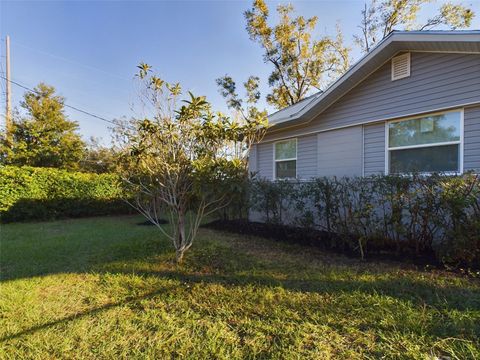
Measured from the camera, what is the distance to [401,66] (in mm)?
5934

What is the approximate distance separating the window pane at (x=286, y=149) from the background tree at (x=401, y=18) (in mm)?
12749

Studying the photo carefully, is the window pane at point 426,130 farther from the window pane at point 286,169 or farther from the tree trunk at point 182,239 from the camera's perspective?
the tree trunk at point 182,239

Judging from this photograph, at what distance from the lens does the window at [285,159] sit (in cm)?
860

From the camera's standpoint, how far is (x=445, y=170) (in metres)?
5.26

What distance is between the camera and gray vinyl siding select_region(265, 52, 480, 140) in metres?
5.00

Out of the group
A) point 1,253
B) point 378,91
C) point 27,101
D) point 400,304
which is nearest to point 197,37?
point 378,91

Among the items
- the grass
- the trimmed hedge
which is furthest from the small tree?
the trimmed hedge

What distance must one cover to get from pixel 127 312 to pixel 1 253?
4534 mm

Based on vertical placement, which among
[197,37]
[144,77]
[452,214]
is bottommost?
[452,214]

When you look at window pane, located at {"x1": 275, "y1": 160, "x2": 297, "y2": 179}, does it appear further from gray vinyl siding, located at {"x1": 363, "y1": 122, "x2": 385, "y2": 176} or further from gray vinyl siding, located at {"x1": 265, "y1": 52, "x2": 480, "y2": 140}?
gray vinyl siding, located at {"x1": 363, "y1": 122, "x2": 385, "y2": 176}

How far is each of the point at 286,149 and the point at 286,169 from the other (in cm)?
65

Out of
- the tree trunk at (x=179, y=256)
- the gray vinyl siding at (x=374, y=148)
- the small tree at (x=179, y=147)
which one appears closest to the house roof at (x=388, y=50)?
the gray vinyl siding at (x=374, y=148)

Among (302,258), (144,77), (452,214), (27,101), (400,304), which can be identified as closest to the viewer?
(400,304)

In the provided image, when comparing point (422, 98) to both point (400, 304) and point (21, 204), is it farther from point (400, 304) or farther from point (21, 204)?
point (21, 204)
